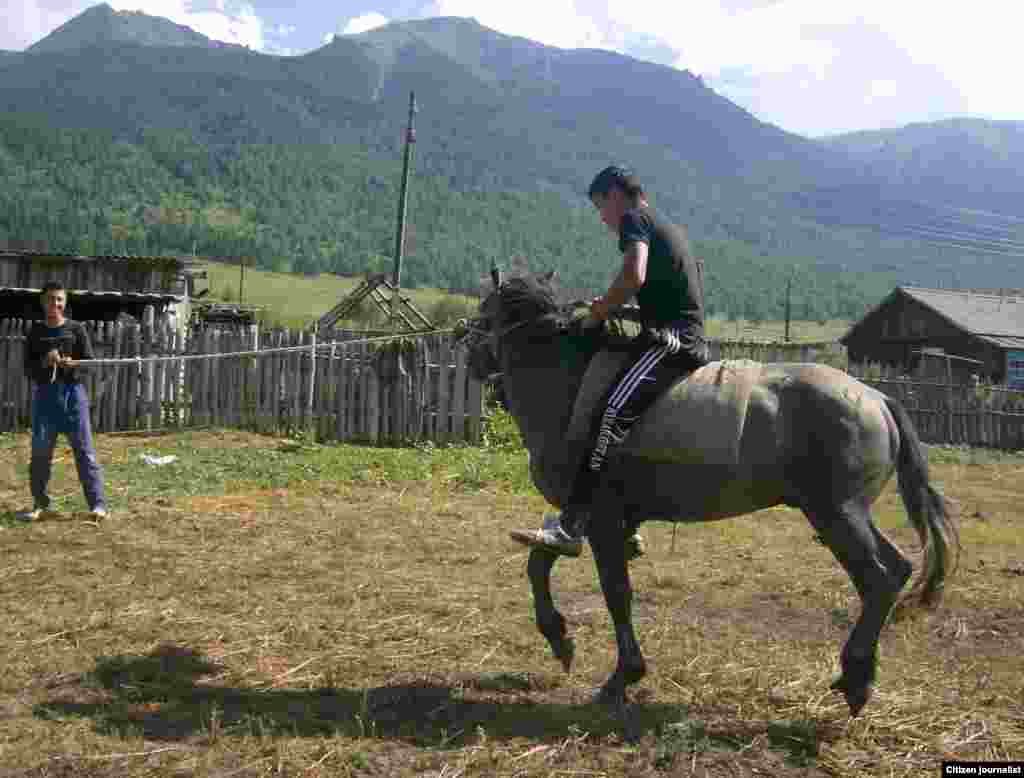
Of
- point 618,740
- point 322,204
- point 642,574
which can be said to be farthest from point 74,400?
point 322,204

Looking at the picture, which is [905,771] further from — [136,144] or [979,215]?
[136,144]

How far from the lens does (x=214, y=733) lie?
13.5 ft

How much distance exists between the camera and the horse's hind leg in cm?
448

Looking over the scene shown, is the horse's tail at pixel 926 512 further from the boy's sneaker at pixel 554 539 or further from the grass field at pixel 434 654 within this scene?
the boy's sneaker at pixel 554 539

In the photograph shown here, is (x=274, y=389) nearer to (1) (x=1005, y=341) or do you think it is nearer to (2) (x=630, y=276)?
(2) (x=630, y=276)

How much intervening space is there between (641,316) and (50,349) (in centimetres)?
637

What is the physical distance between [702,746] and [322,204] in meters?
159

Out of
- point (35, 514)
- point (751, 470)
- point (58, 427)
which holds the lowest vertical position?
point (35, 514)

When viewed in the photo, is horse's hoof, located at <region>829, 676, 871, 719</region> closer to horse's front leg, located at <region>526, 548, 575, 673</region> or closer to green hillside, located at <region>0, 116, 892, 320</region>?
horse's front leg, located at <region>526, 548, 575, 673</region>

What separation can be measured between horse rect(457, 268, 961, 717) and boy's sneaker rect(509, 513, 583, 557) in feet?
0.43

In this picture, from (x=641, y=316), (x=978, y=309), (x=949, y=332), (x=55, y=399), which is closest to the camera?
(x=641, y=316)

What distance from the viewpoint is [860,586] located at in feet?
15.1

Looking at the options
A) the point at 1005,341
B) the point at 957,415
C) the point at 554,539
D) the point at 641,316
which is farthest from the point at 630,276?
the point at 1005,341

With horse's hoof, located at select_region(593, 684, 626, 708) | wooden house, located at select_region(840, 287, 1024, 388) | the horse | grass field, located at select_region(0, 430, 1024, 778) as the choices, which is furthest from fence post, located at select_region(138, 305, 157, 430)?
wooden house, located at select_region(840, 287, 1024, 388)
